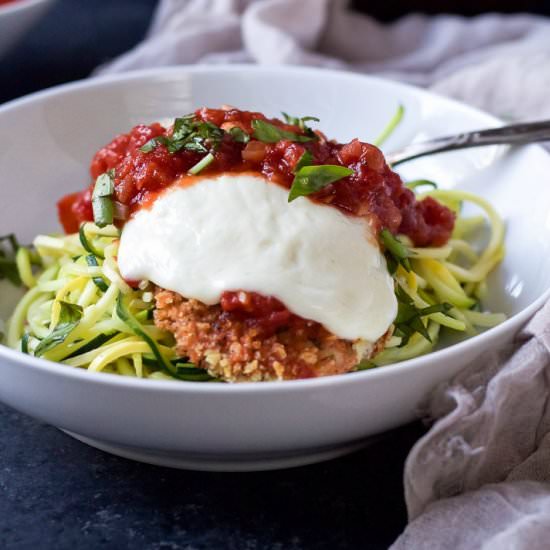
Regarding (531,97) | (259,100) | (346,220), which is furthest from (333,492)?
(531,97)

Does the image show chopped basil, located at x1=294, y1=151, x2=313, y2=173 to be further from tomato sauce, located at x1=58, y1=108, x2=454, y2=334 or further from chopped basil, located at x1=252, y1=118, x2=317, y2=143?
chopped basil, located at x1=252, y1=118, x2=317, y2=143

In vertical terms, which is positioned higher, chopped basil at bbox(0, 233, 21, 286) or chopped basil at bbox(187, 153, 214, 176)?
chopped basil at bbox(187, 153, 214, 176)

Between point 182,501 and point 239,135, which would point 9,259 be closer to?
point 239,135

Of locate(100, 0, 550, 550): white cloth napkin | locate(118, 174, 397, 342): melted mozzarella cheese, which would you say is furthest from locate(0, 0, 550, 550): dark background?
locate(118, 174, 397, 342): melted mozzarella cheese

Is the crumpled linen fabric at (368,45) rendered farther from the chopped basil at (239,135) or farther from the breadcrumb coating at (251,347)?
the breadcrumb coating at (251,347)

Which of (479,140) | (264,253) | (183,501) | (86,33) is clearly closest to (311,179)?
A: (264,253)

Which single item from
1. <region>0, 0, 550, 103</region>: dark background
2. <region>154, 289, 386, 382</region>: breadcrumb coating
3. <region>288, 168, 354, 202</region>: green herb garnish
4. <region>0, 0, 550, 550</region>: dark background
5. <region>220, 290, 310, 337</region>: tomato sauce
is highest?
<region>288, 168, 354, 202</region>: green herb garnish

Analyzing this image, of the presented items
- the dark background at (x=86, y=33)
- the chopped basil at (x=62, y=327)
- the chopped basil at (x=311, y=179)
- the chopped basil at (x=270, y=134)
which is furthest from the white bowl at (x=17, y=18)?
the chopped basil at (x=311, y=179)
